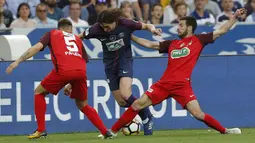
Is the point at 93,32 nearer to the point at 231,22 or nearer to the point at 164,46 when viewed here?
the point at 164,46

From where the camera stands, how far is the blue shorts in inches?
588

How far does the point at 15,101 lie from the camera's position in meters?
16.1

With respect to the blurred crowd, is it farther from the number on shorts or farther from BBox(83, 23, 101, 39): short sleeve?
the number on shorts

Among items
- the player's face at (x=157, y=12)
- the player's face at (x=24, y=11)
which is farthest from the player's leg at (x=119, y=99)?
the player's face at (x=157, y=12)

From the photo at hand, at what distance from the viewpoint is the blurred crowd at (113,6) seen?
21359 millimetres

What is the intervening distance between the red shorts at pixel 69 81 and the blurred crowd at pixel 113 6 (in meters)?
6.72

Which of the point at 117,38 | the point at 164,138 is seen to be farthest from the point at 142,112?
the point at 117,38

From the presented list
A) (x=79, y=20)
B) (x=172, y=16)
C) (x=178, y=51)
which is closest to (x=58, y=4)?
(x=79, y=20)

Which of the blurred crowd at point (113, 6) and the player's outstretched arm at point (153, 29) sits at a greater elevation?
the player's outstretched arm at point (153, 29)

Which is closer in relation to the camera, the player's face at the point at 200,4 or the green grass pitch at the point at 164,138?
the green grass pitch at the point at 164,138

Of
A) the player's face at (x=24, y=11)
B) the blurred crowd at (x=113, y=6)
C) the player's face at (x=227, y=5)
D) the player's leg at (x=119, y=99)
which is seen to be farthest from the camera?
the player's face at (x=227, y=5)

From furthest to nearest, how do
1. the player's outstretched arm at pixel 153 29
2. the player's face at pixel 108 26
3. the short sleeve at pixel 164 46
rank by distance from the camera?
the short sleeve at pixel 164 46
the player's face at pixel 108 26
the player's outstretched arm at pixel 153 29

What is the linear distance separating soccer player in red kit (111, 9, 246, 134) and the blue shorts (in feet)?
1.96

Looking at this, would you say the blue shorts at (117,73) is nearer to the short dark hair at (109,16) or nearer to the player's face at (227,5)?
the short dark hair at (109,16)
